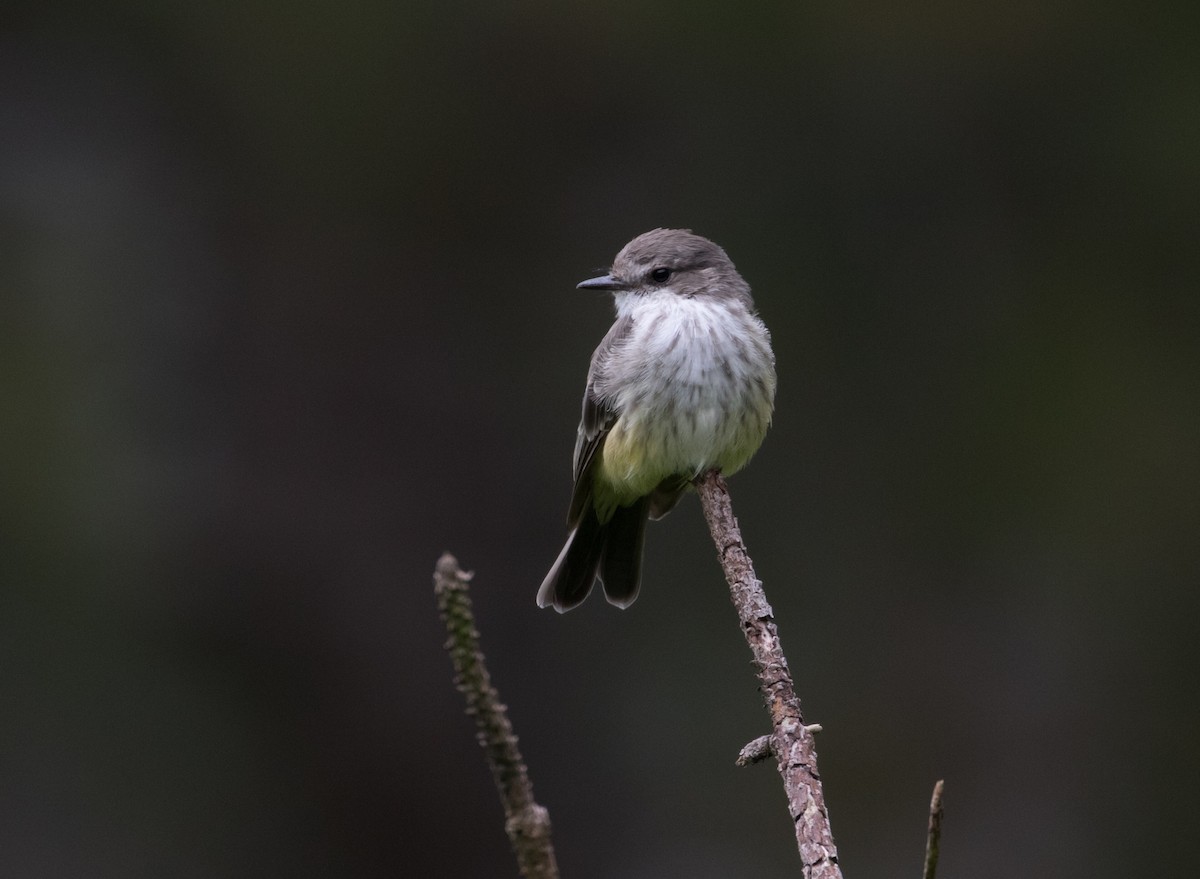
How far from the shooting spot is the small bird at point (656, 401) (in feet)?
13.6

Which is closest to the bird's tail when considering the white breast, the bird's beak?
the white breast

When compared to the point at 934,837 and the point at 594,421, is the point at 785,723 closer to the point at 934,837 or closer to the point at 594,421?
the point at 934,837

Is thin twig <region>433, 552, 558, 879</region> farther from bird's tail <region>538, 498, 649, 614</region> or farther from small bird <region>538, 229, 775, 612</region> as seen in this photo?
bird's tail <region>538, 498, 649, 614</region>

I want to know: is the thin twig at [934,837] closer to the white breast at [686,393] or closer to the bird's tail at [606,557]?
the white breast at [686,393]

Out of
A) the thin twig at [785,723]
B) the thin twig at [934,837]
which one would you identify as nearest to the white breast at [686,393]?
the thin twig at [785,723]

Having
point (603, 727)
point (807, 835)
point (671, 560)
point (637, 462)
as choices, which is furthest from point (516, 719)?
point (807, 835)

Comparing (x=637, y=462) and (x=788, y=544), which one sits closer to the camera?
(x=637, y=462)

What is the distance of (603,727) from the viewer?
654cm

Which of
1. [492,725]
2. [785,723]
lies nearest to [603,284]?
[785,723]

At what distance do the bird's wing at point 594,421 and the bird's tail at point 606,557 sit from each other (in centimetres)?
7

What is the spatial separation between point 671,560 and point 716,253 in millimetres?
2165

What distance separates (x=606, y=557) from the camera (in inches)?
182

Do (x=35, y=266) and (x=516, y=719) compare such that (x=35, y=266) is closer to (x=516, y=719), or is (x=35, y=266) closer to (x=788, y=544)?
(x=516, y=719)

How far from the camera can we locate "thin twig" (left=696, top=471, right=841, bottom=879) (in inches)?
84.1
